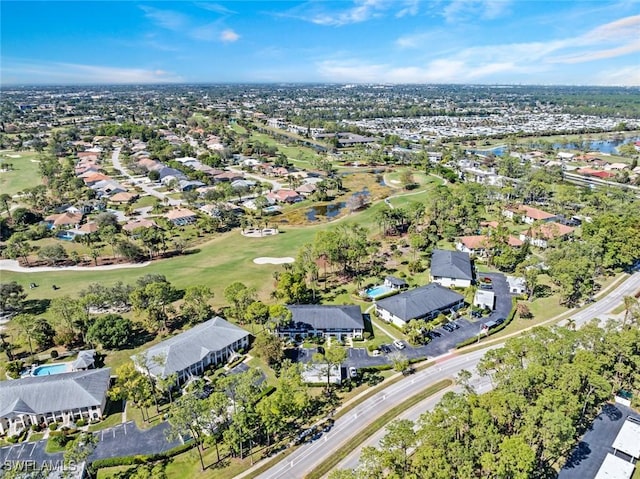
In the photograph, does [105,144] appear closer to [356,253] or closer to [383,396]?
[356,253]

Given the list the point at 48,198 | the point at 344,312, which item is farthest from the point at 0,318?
the point at 48,198

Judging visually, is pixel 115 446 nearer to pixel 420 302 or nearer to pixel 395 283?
pixel 420 302

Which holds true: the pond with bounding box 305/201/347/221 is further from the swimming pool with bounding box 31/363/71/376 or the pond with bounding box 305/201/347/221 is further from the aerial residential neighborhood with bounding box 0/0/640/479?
→ the swimming pool with bounding box 31/363/71/376

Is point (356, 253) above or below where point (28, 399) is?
above

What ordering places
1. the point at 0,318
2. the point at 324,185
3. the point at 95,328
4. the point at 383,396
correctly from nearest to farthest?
the point at 383,396 → the point at 95,328 → the point at 0,318 → the point at 324,185

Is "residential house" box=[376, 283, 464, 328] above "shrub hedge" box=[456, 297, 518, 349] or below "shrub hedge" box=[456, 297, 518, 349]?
above

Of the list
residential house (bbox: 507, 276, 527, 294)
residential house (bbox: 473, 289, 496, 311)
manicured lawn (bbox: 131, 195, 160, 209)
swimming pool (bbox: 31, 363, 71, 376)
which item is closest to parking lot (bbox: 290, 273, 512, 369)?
residential house (bbox: 473, 289, 496, 311)

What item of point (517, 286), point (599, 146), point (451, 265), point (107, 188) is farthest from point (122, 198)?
point (599, 146)

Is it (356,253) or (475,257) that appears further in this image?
(475,257)
